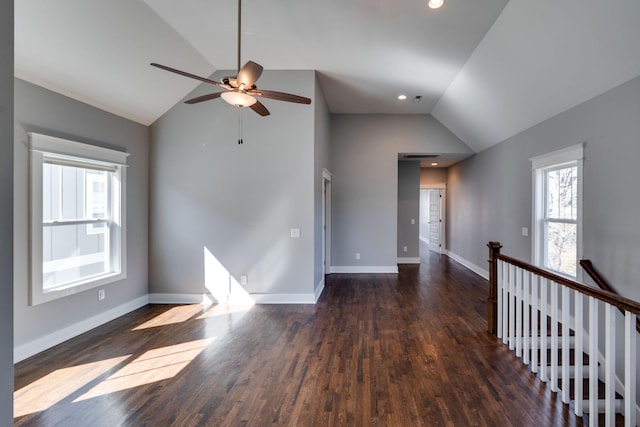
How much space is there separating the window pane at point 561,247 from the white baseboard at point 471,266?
5.88 feet

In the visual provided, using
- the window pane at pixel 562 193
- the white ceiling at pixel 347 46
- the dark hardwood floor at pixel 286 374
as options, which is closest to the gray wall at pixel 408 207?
the white ceiling at pixel 347 46

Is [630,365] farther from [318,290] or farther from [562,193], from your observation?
[318,290]

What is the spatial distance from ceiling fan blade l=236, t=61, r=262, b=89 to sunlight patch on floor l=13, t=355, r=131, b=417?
2837 millimetres

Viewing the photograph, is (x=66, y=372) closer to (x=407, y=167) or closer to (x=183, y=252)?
(x=183, y=252)

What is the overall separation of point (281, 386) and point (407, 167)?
6.27m

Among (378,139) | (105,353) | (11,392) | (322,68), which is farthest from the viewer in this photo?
(378,139)

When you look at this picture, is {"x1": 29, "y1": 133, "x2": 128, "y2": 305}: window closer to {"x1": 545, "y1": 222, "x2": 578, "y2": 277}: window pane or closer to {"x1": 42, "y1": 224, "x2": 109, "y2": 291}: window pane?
{"x1": 42, "y1": 224, "x2": 109, "y2": 291}: window pane

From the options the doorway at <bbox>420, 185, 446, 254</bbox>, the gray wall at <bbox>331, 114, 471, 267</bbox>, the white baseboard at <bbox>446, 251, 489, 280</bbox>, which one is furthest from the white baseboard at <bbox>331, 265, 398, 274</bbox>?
the doorway at <bbox>420, 185, 446, 254</bbox>

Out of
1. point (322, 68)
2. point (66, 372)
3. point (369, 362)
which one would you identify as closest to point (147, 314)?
point (66, 372)

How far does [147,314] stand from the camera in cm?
394

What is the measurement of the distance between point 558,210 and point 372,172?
3.24 m

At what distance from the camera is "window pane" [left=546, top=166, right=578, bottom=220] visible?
362 cm

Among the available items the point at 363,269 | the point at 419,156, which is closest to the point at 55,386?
the point at 363,269

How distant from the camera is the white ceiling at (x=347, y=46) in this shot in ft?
8.38
